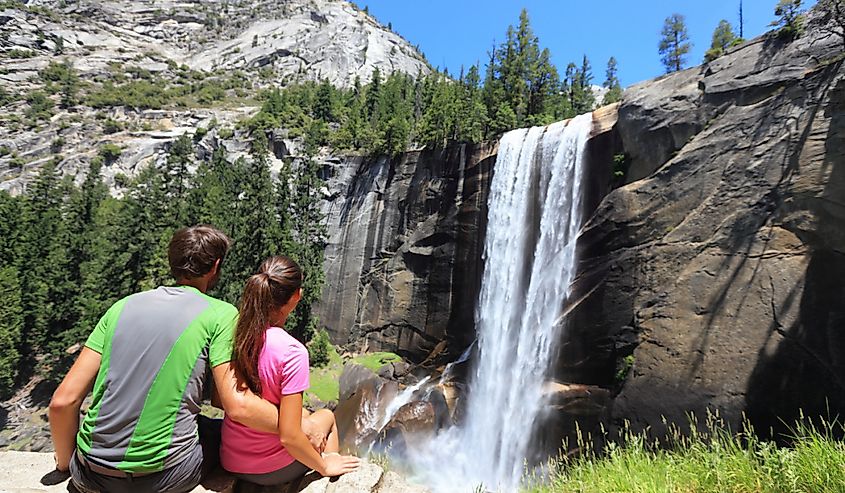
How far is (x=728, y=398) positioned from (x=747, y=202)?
5.26 metres

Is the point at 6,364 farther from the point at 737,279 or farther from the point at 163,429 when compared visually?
the point at 737,279

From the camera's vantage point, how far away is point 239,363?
256cm

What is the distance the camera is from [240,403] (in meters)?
2.52

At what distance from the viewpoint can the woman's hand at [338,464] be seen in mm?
2961

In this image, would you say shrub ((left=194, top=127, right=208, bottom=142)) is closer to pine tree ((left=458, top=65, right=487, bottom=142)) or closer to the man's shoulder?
pine tree ((left=458, top=65, right=487, bottom=142))

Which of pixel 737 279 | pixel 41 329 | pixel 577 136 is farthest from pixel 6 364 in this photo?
pixel 737 279

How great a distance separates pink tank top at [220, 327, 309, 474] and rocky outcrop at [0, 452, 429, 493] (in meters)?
0.15

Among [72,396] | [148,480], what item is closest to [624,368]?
[148,480]

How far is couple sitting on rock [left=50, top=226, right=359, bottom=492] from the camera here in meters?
2.33

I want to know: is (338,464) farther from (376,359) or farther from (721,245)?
(376,359)

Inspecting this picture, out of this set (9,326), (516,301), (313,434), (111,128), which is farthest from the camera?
(111,128)

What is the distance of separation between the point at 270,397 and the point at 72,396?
1105 mm

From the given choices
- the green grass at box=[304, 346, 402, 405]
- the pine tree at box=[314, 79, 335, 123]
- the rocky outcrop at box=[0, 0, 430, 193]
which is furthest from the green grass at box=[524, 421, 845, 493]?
the rocky outcrop at box=[0, 0, 430, 193]

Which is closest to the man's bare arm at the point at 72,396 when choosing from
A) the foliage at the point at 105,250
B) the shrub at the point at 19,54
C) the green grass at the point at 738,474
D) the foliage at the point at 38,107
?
the green grass at the point at 738,474
